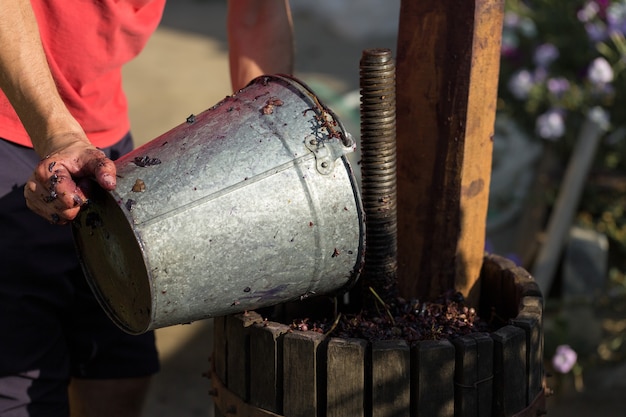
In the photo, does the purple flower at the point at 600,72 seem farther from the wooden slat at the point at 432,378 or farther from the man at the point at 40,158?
the wooden slat at the point at 432,378

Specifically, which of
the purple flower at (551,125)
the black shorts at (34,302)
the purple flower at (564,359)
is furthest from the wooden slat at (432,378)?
the purple flower at (551,125)

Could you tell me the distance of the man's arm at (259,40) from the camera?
96.1 inches

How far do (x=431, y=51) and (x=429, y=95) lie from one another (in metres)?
0.10

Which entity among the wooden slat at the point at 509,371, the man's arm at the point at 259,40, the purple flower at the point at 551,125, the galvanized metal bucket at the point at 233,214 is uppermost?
the man's arm at the point at 259,40

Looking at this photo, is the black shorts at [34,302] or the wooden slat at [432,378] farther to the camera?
the black shorts at [34,302]

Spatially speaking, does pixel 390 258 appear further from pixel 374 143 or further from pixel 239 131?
pixel 239 131

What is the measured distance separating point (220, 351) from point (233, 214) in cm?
40

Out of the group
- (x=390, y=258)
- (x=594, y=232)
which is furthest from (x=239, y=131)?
(x=594, y=232)

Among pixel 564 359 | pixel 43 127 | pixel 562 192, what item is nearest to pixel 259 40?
pixel 43 127

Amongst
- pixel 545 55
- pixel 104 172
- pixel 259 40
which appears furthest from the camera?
pixel 545 55

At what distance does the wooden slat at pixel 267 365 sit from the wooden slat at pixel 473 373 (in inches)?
13.3

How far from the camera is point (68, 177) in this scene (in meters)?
1.67

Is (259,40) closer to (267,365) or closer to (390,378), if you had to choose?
(267,365)

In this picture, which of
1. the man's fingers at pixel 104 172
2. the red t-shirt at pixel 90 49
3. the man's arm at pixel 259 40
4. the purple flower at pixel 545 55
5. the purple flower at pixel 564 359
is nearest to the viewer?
the man's fingers at pixel 104 172
